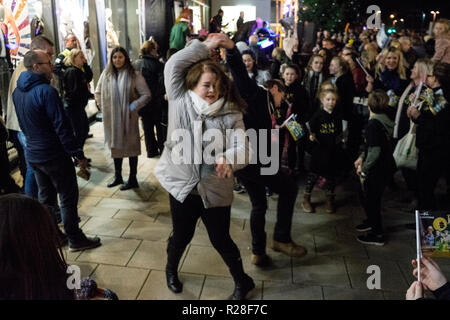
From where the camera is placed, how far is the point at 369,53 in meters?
7.70

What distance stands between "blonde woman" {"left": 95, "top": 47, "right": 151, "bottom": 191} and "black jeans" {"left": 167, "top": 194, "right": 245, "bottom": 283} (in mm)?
2403

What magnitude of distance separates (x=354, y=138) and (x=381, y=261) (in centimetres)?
330

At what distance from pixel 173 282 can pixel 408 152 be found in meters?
3.36

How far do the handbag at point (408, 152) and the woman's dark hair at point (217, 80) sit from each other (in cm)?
307

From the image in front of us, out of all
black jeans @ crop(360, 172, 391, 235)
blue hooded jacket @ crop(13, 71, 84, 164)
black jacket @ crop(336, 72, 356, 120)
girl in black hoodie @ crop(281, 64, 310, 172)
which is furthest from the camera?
black jacket @ crop(336, 72, 356, 120)

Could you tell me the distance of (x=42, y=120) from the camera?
358cm

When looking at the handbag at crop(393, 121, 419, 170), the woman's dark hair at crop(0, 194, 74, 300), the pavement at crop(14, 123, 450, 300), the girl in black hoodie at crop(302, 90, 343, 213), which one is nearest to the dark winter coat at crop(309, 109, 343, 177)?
the girl in black hoodie at crop(302, 90, 343, 213)

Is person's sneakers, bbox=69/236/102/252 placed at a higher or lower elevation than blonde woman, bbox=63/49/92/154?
lower

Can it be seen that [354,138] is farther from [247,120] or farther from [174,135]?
[174,135]

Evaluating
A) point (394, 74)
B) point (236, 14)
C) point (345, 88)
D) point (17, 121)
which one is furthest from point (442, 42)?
point (236, 14)

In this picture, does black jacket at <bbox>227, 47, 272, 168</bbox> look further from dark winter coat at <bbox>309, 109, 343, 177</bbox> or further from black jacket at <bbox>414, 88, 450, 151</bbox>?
black jacket at <bbox>414, 88, 450, 151</bbox>

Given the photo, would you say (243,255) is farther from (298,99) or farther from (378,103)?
(298,99)

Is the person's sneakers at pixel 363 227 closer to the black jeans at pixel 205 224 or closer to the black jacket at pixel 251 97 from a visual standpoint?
the black jacket at pixel 251 97

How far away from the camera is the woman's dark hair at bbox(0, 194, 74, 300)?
1.48m
